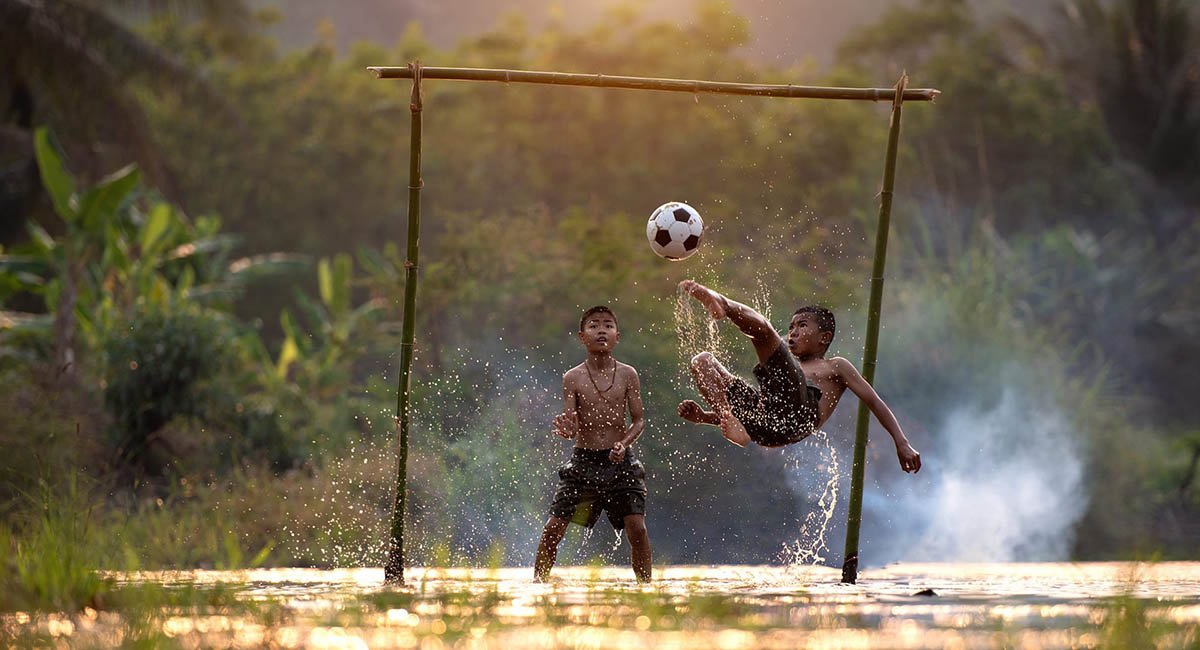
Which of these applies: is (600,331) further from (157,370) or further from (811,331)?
(157,370)

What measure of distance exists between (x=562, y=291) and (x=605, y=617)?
1195 cm

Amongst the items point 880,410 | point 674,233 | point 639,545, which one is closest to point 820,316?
point 880,410

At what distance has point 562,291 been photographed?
17.9 meters

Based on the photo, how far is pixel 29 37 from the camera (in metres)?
19.6

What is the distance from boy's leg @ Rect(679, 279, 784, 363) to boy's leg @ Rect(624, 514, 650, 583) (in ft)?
3.78

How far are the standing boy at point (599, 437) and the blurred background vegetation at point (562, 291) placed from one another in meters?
1.89

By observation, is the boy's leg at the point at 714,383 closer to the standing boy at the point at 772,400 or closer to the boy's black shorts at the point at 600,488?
the standing boy at the point at 772,400

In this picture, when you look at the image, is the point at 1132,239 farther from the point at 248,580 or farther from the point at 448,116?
the point at 248,580

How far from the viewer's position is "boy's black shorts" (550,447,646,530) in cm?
927

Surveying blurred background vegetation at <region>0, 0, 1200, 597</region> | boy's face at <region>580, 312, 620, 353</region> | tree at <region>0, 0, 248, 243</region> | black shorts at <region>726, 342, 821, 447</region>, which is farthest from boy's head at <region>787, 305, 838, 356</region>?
tree at <region>0, 0, 248, 243</region>

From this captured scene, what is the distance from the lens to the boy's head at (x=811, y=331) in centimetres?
950

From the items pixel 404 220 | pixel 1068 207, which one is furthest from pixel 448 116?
pixel 1068 207

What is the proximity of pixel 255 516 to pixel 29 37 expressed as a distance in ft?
26.8

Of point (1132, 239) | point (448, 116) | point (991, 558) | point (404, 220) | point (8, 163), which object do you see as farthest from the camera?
point (448, 116)
